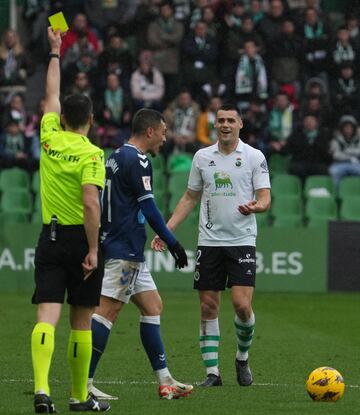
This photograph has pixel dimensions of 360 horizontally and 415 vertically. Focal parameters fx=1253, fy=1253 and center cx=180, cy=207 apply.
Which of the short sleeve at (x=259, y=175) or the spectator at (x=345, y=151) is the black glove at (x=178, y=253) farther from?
the spectator at (x=345, y=151)

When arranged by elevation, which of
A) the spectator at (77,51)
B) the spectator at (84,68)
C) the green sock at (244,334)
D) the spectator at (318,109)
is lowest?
the green sock at (244,334)

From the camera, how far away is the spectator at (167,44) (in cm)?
2284

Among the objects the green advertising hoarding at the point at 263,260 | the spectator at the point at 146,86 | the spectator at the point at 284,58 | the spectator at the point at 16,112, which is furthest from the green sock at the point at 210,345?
the spectator at the point at 284,58

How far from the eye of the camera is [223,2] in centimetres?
2302

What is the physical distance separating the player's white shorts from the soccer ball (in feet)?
4.69

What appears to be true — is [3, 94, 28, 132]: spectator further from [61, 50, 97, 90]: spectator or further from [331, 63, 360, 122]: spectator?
[331, 63, 360, 122]: spectator

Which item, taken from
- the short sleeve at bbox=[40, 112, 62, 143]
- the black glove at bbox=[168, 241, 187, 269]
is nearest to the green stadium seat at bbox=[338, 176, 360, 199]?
the black glove at bbox=[168, 241, 187, 269]

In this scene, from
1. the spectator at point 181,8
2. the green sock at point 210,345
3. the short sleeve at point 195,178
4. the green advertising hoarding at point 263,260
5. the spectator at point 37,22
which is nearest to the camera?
the green sock at point 210,345

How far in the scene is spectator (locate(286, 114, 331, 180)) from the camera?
21391 millimetres

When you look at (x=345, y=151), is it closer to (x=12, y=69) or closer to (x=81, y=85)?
(x=81, y=85)

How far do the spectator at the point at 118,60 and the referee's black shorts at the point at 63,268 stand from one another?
1401cm

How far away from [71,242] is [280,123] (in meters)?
13.7

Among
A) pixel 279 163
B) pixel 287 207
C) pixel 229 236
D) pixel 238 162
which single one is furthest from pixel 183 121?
pixel 229 236

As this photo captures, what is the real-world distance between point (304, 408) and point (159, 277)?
10.8 meters
